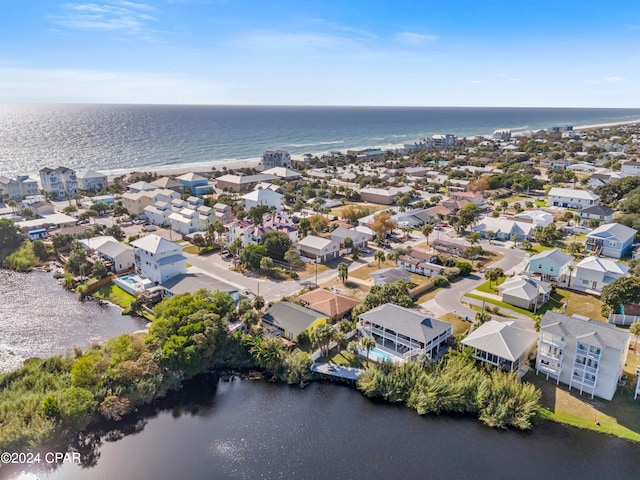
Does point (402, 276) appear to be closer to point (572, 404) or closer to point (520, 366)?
point (520, 366)

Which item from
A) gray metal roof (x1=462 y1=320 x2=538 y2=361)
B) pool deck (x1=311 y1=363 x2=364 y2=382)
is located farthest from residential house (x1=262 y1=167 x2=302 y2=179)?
gray metal roof (x1=462 y1=320 x2=538 y2=361)

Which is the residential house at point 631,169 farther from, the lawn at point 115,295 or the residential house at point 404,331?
the lawn at point 115,295

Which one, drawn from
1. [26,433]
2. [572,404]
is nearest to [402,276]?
[572,404]

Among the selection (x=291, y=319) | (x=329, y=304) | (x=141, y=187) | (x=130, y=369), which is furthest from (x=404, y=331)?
(x=141, y=187)

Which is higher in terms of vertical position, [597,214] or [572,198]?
[572,198]

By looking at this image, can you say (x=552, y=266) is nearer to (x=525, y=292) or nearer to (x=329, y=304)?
(x=525, y=292)

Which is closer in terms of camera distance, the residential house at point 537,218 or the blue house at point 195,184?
the residential house at point 537,218

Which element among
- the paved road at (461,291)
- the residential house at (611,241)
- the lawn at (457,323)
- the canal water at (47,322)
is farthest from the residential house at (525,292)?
the canal water at (47,322)
